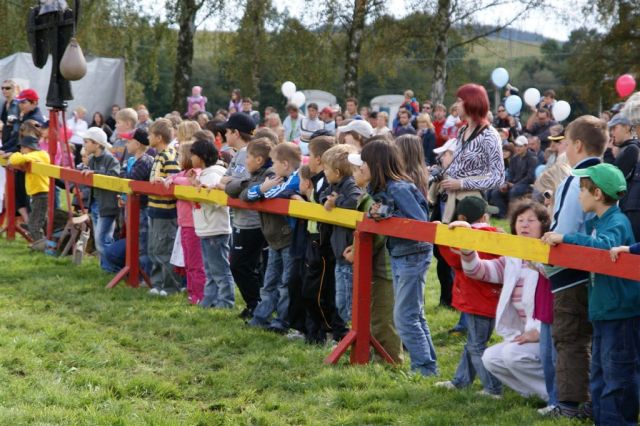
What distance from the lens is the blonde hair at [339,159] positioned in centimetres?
721

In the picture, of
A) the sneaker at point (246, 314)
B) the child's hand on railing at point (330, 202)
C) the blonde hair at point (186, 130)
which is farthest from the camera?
the blonde hair at point (186, 130)

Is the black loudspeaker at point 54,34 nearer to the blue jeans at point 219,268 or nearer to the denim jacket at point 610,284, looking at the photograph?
the blue jeans at point 219,268

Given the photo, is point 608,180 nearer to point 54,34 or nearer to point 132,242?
point 132,242

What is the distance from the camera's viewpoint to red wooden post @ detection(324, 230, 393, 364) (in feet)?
22.3

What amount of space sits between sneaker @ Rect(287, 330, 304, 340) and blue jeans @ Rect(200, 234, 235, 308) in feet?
4.31

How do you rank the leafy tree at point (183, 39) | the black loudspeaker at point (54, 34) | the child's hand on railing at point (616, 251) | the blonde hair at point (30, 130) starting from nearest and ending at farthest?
the child's hand on railing at point (616, 251), the black loudspeaker at point (54, 34), the blonde hair at point (30, 130), the leafy tree at point (183, 39)

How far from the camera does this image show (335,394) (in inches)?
244

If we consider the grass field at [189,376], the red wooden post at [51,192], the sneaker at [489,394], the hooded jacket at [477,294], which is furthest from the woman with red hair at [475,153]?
the red wooden post at [51,192]

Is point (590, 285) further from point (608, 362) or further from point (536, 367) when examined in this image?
point (536, 367)

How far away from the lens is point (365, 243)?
22.4 feet

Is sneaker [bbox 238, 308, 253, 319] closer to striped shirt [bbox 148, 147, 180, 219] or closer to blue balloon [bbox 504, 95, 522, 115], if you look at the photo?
striped shirt [bbox 148, 147, 180, 219]

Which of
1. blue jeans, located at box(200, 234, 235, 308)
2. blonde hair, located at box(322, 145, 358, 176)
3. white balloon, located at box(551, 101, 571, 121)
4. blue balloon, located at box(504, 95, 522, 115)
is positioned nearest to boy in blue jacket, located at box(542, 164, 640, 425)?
blonde hair, located at box(322, 145, 358, 176)

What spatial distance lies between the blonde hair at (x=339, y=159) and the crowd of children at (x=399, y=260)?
1cm

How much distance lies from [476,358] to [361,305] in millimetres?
979
